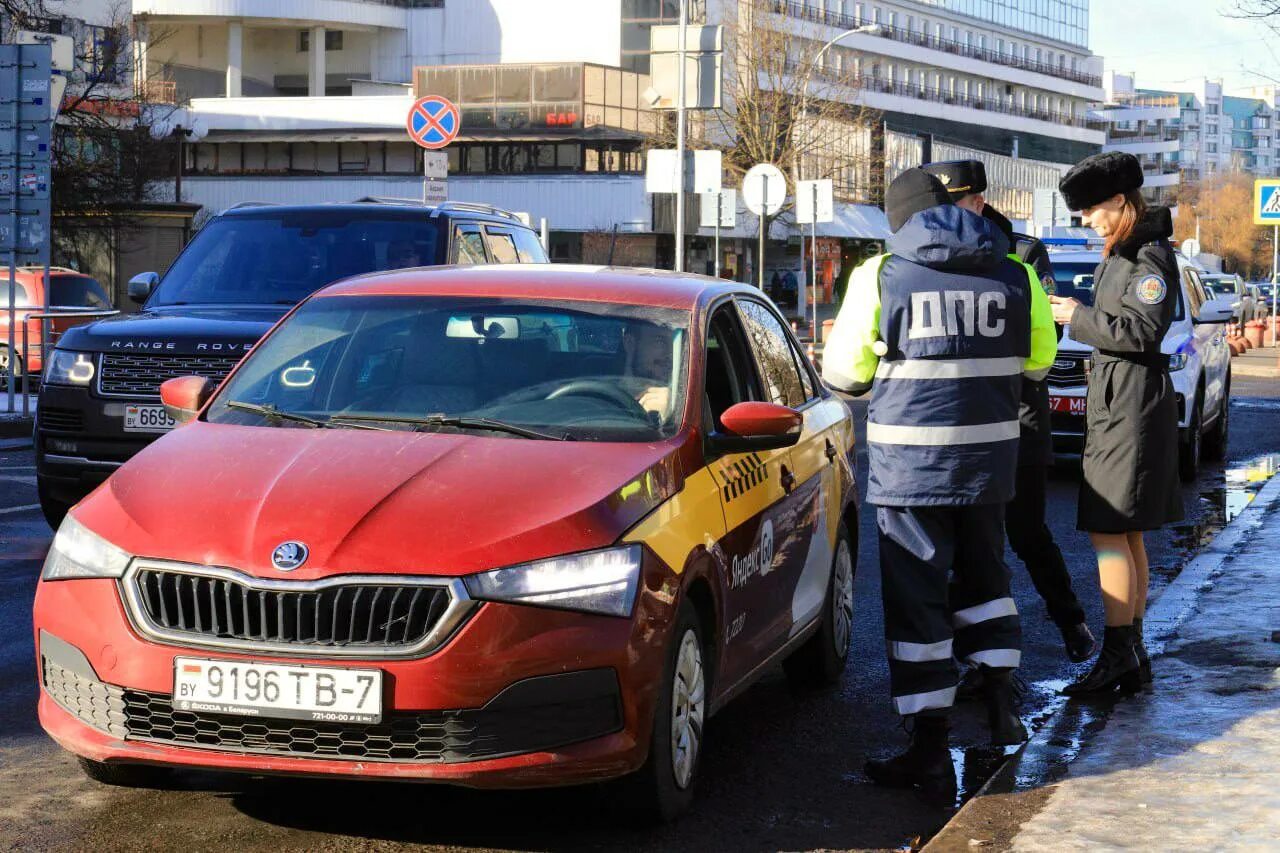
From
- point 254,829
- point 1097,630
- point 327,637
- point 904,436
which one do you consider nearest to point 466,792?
point 254,829

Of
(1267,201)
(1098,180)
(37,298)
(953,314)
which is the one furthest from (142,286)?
(1267,201)

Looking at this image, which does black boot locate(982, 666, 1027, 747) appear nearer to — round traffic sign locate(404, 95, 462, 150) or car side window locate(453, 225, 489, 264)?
car side window locate(453, 225, 489, 264)

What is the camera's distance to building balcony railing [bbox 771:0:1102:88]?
93.6 meters

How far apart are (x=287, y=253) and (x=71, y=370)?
1.62m

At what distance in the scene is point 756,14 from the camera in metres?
57.9

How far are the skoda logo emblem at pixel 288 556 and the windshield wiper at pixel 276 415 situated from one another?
95 centimetres

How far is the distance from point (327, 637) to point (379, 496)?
45 cm

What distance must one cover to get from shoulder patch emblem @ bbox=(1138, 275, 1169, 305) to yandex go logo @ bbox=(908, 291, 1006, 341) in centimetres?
115

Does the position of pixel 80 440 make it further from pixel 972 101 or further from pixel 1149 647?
pixel 972 101

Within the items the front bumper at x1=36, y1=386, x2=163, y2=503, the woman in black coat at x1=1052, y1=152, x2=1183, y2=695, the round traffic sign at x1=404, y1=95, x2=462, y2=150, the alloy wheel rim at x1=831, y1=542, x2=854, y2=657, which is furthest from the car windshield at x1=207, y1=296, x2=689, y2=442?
the round traffic sign at x1=404, y1=95, x2=462, y2=150

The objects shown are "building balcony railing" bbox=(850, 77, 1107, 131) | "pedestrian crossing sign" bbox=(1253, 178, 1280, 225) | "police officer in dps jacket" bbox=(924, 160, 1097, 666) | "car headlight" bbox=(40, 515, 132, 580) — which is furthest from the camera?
"building balcony railing" bbox=(850, 77, 1107, 131)

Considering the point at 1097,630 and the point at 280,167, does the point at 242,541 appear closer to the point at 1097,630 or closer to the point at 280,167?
the point at 1097,630

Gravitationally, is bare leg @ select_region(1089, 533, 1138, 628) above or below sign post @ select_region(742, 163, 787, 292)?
below

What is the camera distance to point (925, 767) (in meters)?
5.73
